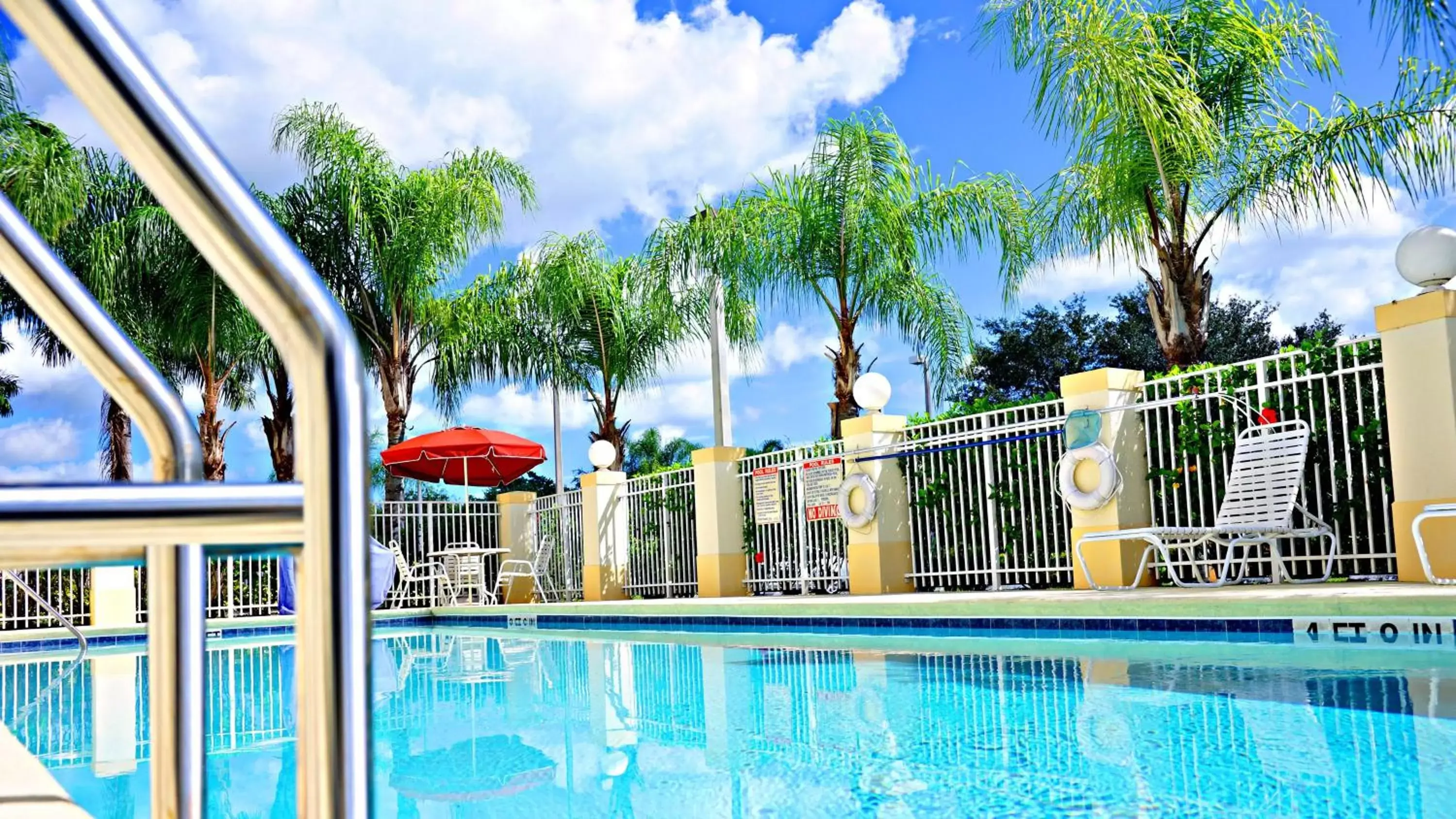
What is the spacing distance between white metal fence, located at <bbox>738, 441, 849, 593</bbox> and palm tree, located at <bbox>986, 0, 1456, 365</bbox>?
3820mm

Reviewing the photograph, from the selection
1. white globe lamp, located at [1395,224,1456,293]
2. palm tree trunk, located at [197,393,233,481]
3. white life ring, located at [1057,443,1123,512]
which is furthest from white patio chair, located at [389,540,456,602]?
white globe lamp, located at [1395,224,1456,293]

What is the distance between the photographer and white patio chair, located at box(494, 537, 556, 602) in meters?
17.3

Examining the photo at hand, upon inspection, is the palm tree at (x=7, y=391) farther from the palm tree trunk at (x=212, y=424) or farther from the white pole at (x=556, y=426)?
the white pole at (x=556, y=426)

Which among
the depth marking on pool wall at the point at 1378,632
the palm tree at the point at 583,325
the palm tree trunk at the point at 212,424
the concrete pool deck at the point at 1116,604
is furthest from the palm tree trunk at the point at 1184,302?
the palm tree trunk at the point at 212,424

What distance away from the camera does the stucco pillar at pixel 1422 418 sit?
7938 millimetres

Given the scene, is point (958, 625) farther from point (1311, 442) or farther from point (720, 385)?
point (720, 385)

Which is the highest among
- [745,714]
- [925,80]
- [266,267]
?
[925,80]

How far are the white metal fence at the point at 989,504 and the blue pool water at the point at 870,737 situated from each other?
3.63 meters

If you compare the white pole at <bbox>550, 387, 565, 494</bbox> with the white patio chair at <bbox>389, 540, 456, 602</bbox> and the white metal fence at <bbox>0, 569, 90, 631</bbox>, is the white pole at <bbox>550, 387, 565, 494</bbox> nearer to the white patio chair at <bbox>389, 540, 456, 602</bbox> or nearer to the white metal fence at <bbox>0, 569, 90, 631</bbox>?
the white patio chair at <bbox>389, 540, 456, 602</bbox>

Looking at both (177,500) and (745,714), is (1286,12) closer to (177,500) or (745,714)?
(745,714)

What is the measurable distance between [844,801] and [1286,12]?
1091 cm

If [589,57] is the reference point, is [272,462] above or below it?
below

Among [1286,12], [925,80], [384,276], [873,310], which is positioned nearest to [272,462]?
[384,276]

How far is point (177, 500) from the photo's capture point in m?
0.60
